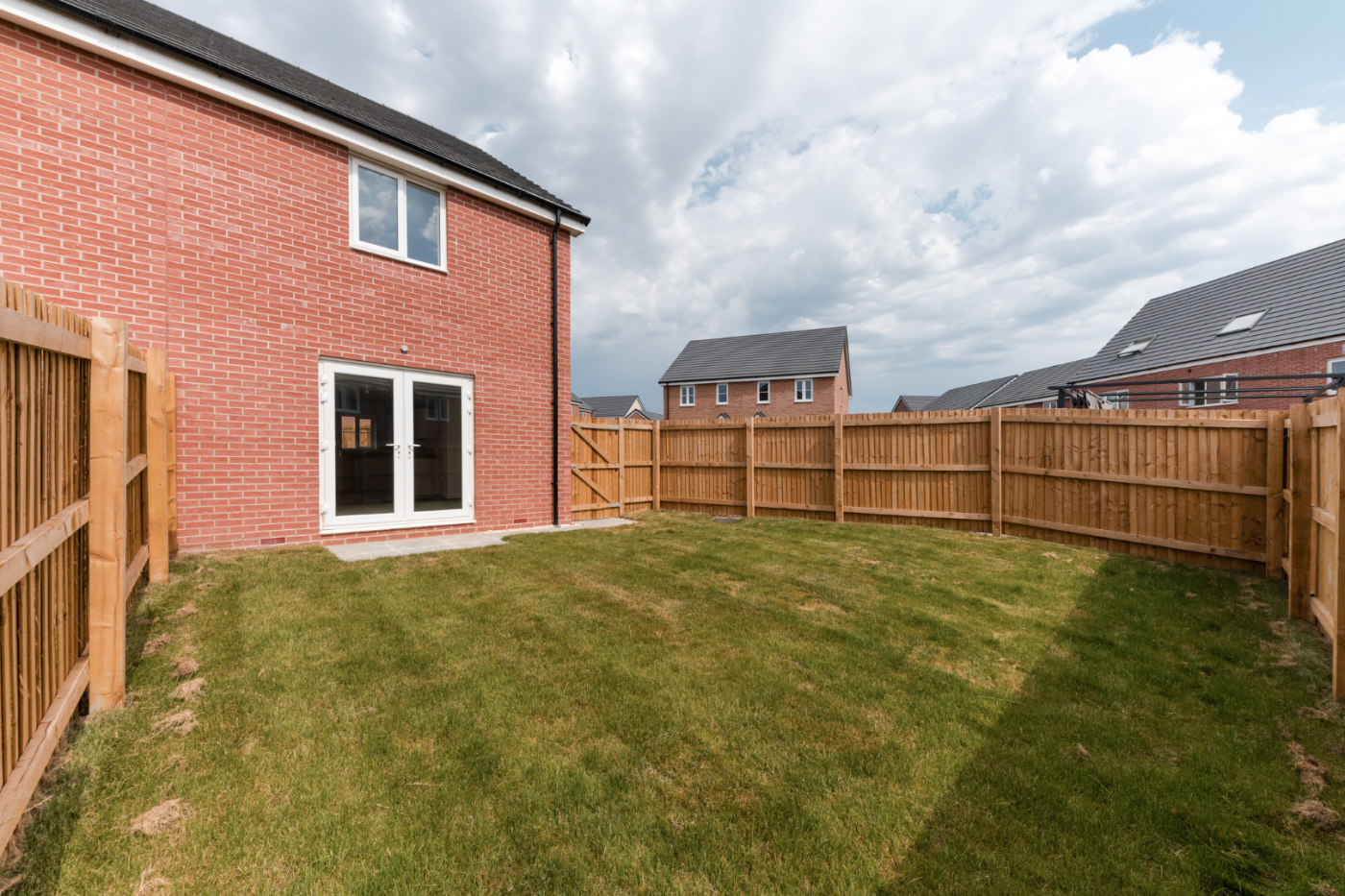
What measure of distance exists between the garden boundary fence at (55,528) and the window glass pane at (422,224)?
5.33 m

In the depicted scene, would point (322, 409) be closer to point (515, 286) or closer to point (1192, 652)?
point (515, 286)

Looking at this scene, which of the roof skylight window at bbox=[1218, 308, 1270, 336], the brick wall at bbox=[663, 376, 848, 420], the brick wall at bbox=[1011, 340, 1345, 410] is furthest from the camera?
the brick wall at bbox=[663, 376, 848, 420]

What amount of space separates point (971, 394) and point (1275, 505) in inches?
1490

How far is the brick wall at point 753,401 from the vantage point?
3222 cm

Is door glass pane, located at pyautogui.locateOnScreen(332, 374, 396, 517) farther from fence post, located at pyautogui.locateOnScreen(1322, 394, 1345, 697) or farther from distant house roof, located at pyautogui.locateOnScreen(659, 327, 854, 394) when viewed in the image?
distant house roof, located at pyautogui.locateOnScreen(659, 327, 854, 394)

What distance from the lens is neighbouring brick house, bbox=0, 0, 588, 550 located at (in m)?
5.30

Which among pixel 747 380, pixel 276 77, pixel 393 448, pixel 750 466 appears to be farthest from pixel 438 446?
pixel 747 380

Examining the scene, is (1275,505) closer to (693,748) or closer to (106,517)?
(693,748)

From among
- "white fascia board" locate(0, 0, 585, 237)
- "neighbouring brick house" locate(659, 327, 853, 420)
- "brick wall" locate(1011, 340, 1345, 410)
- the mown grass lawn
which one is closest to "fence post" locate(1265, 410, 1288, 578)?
the mown grass lawn

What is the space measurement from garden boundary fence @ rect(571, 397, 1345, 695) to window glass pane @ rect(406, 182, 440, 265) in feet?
13.4

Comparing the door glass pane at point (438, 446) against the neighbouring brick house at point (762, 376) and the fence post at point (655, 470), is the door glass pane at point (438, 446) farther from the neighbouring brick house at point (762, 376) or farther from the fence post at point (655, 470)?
the neighbouring brick house at point (762, 376)

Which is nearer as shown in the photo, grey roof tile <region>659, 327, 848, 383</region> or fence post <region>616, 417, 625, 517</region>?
fence post <region>616, 417, 625, 517</region>

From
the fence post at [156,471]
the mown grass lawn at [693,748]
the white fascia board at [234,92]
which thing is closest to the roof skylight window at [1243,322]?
the mown grass lawn at [693,748]

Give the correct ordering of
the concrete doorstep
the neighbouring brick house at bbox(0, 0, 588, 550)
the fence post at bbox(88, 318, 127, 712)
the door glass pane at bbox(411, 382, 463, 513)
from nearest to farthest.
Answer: the fence post at bbox(88, 318, 127, 712)
the neighbouring brick house at bbox(0, 0, 588, 550)
the concrete doorstep
the door glass pane at bbox(411, 382, 463, 513)
